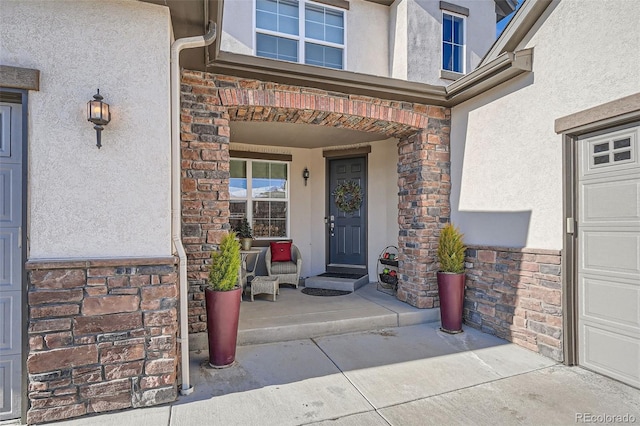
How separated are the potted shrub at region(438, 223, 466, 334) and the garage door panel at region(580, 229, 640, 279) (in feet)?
4.29

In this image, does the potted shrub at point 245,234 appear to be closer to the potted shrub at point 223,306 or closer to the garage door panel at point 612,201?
the potted shrub at point 223,306

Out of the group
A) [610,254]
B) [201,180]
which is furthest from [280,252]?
[610,254]

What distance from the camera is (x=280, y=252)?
6660mm

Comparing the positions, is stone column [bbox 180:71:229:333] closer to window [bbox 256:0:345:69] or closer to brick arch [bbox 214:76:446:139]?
brick arch [bbox 214:76:446:139]

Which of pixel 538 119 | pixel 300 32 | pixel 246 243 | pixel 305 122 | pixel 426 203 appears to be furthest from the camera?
pixel 246 243

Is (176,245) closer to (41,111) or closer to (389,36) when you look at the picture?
(41,111)

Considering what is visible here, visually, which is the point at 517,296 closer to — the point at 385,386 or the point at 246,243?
the point at 385,386

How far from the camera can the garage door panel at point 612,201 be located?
2.99m

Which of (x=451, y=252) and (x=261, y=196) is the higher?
(x=261, y=196)

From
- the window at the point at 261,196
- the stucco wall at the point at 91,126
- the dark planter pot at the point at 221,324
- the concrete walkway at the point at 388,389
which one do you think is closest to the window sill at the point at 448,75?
the window at the point at 261,196

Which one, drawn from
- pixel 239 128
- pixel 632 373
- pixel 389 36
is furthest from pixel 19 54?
pixel 389 36

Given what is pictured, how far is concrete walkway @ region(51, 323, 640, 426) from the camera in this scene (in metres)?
2.59

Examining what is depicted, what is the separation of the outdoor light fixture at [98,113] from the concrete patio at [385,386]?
2142mm

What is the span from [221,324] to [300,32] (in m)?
5.16
